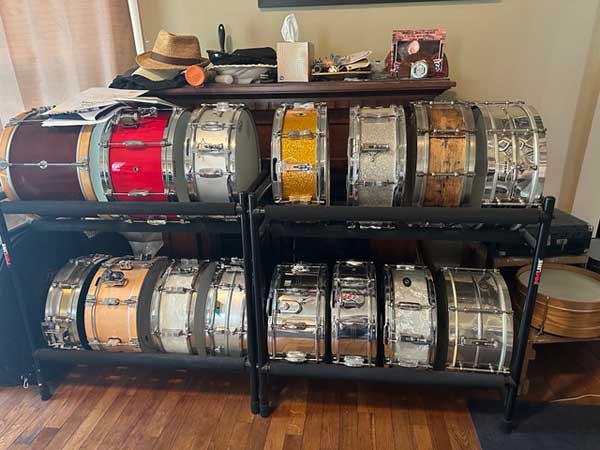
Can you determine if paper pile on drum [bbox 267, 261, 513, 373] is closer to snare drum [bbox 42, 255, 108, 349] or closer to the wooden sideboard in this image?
the wooden sideboard

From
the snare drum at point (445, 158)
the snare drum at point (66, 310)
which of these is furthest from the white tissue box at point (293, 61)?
the snare drum at point (66, 310)

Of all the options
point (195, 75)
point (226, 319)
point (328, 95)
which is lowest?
point (226, 319)

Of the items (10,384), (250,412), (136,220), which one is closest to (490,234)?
(250,412)

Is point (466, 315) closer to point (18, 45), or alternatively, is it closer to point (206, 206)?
point (206, 206)

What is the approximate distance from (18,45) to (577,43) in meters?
2.78

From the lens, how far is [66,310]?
177cm

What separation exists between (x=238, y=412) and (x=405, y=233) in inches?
39.8

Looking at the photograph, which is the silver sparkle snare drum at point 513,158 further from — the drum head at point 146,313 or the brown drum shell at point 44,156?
the brown drum shell at point 44,156

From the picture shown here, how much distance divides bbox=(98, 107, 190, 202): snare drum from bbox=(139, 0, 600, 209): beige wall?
0.89 metres

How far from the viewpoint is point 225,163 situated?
60.6 inches

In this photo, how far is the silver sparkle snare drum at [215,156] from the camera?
1544 millimetres

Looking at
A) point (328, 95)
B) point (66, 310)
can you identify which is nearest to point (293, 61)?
point (328, 95)

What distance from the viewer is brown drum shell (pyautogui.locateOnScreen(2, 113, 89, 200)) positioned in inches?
63.6

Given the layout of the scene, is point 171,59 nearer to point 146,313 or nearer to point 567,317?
point 146,313
